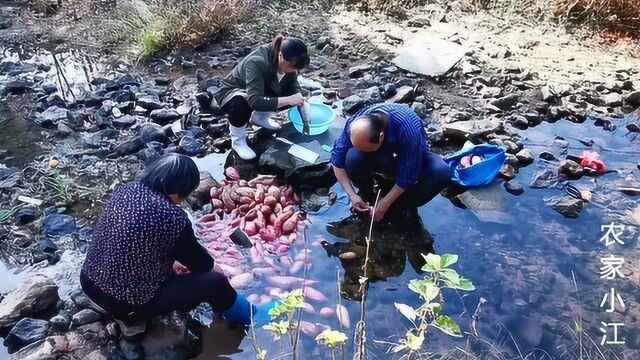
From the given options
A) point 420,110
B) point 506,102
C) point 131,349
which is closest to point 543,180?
point 506,102

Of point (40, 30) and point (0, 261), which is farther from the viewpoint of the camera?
point (40, 30)

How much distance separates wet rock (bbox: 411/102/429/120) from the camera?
6.07 metres

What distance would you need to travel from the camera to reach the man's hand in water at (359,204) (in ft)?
15.1

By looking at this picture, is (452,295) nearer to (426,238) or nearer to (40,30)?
(426,238)

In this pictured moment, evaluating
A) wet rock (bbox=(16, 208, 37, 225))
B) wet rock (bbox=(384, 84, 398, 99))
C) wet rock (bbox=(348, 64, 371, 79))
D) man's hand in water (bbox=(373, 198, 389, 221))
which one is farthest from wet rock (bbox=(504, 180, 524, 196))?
wet rock (bbox=(16, 208, 37, 225))

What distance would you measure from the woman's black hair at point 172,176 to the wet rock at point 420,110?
3301 mm

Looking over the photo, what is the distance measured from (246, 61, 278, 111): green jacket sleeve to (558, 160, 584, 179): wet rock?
2.65 meters

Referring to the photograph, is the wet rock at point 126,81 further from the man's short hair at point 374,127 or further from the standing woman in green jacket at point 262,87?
the man's short hair at point 374,127

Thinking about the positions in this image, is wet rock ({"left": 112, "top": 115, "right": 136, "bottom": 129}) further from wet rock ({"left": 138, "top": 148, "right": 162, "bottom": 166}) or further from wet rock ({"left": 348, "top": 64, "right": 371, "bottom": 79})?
wet rock ({"left": 348, "top": 64, "right": 371, "bottom": 79})

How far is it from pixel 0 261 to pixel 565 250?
4375 millimetres

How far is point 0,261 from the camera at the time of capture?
447 centimetres

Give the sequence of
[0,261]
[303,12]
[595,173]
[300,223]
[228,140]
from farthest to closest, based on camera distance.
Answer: [303,12] → [228,140] → [595,173] → [300,223] → [0,261]

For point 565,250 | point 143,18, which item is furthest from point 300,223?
point 143,18

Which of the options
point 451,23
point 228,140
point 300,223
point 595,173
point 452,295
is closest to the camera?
point 452,295
